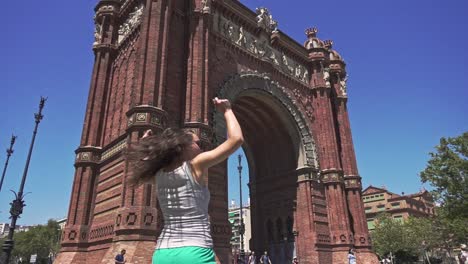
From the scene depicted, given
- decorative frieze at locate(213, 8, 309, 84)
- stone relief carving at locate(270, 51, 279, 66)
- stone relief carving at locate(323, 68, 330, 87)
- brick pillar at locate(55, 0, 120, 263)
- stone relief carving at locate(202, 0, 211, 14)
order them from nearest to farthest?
brick pillar at locate(55, 0, 120, 263), stone relief carving at locate(202, 0, 211, 14), decorative frieze at locate(213, 8, 309, 84), stone relief carving at locate(270, 51, 279, 66), stone relief carving at locate(323, 68, 330, 87)

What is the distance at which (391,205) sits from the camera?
72.7 metres

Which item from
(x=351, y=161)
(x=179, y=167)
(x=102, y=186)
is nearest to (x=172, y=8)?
(x=102, y=186)

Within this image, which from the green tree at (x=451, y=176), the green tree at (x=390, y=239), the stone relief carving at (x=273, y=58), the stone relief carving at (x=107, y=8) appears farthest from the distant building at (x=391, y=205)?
the stone relief carving at (x=107, y=8)

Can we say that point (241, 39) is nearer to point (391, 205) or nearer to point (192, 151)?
point (192, 151)

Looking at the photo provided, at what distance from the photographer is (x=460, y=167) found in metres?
27.8

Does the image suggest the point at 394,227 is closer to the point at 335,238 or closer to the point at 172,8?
the point at 335,238

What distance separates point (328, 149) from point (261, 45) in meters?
8.83

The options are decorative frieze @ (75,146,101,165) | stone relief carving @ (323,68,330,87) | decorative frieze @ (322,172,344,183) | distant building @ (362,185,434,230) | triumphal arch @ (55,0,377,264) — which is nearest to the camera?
triumphal arch @ (55,0,377,264)

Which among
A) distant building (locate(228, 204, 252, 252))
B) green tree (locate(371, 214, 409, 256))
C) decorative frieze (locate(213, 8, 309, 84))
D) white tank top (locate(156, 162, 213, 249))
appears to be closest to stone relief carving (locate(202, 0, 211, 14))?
decorative frieze (locate(213, 8, 309, 84))

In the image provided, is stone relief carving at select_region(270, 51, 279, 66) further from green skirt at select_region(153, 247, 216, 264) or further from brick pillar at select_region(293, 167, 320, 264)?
green skirt at select_region(153, 247, 216, 264)

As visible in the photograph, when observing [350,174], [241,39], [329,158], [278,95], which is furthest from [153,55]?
[350,174]

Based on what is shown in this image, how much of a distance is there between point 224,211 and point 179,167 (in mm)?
15844

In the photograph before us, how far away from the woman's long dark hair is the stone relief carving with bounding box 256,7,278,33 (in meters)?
24.0

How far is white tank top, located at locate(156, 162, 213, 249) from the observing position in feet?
7.86
